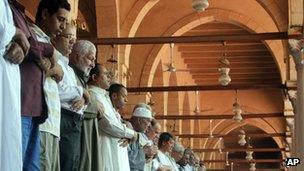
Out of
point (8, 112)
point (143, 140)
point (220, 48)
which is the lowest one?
point (8, 112)

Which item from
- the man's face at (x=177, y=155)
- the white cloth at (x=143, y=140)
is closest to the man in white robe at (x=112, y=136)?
the white cloth at (x=143, y=140)

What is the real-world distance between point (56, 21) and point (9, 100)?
49.9 inches

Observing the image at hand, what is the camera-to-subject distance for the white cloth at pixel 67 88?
5.48 meters

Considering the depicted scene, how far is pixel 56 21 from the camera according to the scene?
211 inches

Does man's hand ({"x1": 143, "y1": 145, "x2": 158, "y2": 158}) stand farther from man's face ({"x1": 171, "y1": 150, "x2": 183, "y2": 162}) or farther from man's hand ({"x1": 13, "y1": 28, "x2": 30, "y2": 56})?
man's hand ({"x1": 13, "y1": 28, "x2": 30, "y2": 56})

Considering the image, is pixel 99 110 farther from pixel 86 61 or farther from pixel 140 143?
pixel 140 143

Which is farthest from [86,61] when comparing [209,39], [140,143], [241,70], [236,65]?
[241,70]

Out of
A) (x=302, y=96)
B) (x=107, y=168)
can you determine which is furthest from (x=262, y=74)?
(x=107, y=168)

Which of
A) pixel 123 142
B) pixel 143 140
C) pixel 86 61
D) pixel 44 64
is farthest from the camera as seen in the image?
pixel 143 140

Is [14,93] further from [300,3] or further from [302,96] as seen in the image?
[300,3]

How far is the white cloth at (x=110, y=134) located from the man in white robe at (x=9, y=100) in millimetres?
2239

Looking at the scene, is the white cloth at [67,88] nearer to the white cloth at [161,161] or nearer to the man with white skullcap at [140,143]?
the man with white skullcap at [140,143]

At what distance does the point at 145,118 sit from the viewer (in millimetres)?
8227

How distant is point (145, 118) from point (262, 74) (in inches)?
883
